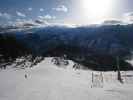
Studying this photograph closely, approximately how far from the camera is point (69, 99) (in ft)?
68.5

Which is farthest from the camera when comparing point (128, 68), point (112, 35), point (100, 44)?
point (112, 35)

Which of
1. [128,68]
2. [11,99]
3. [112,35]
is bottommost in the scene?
[128,68]

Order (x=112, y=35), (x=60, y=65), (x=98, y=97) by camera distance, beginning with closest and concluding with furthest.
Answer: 1. (x=98, y=97)
2. (x=60, y=65)
3. (x=112, y=35)

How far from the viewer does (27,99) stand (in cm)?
2152

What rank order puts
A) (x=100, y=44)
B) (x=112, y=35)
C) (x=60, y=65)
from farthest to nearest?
(x=112, y=35)
(x=100, y=44)
(x=60, y=65)

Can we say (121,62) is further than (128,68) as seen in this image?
Yes

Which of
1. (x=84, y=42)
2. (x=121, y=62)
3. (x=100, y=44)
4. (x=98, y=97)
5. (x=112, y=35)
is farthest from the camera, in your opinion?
(x=112, y=35)

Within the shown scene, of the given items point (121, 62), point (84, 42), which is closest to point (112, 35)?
point (84, 42)

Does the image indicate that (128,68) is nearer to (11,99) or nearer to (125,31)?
(11,99)

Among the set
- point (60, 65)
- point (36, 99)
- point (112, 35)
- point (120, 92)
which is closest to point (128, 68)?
point (60, 65)

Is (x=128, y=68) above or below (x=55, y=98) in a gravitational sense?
below

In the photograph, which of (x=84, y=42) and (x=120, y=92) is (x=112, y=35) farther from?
(x=120, y=92)

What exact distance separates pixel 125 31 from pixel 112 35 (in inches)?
702

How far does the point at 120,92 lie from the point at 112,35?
174849mm
